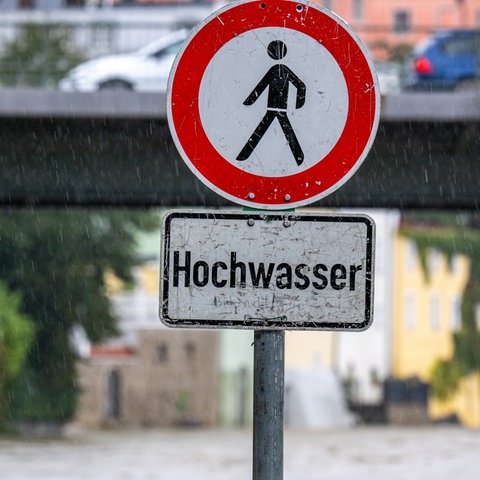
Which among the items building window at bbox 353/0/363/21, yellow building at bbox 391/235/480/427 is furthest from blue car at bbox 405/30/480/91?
building window at bbox 353/0/363/21

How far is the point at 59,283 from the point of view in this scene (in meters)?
46.0

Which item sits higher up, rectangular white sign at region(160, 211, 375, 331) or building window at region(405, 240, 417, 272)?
building window at region(405, 240, 417, 272)

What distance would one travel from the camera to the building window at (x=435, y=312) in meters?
81.6

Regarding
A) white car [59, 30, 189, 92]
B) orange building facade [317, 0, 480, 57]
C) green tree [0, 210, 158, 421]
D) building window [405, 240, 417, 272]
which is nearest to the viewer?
white car [59, 30, 189, 92]

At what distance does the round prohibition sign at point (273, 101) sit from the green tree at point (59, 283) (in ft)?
134

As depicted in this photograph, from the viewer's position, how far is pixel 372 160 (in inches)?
772

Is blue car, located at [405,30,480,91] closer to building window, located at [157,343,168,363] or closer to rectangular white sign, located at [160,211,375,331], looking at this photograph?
rectangular white sign, located at [160,211,375,331]

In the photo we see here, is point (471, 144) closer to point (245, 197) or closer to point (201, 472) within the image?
point (201, 472)

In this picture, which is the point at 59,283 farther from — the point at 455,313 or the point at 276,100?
the point at 276,100

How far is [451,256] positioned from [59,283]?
39.1 meters

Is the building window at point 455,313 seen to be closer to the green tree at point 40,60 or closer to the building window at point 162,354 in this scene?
the building window at point 162,354

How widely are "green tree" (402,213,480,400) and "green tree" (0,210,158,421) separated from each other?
29.7 meters

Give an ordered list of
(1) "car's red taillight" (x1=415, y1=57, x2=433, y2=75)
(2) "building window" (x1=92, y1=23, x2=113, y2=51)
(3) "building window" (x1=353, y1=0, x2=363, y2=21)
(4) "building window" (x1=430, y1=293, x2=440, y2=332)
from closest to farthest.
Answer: (2) "building window" (x1=92, y1=23, x2=113, y2=51)
(1) "car's red taillight" (x1=415, y1=57, x2=433, y2=75)
(4) "building window" (x1=430, y1=293, x2=440, y2=332)
(3) "building window" (x1=353, y1=0, x2=363, y2=21)

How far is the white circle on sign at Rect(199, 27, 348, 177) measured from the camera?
166 inches
